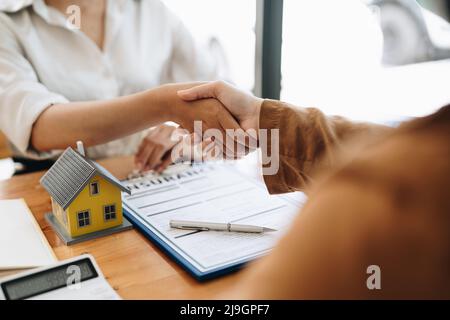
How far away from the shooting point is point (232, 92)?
1038 millimetres

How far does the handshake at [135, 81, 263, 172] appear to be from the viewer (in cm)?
104

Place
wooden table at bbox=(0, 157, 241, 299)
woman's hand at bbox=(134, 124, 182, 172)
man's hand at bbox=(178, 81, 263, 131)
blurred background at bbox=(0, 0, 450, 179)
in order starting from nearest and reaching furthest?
1. wooden table at bbox=(0, 157, 241, 299)
2. man's hand at bbox=(178, 81, 263, 131)
3. woman's hand at bbox=(134, 124, 182, 172)
4. blurred background at bbox=(0, 0, 450, 179)

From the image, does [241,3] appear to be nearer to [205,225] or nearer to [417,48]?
[417,48]

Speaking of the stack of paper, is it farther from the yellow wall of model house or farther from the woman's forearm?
the woman's forearm

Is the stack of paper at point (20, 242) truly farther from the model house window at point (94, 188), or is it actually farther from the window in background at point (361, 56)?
the window in background at point (361, 56)

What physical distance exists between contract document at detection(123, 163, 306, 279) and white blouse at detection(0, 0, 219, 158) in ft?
1.15

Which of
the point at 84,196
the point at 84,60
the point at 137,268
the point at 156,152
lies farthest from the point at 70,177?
the point at 84,60

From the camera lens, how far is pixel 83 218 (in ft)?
2.71

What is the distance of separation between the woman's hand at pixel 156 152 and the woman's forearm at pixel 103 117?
6 cm

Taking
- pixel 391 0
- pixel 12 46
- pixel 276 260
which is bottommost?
pixel 276 260

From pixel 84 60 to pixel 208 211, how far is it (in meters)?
0.72

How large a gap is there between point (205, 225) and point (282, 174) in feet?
0.62

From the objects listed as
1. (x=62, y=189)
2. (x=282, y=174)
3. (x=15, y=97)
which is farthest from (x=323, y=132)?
(x=15, y=97)

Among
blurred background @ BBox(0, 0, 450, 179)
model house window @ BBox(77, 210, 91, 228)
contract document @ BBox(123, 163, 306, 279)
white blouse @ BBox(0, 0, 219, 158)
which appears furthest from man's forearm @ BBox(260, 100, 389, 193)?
blurred background @ BBox(0, 0, 450, 179)
